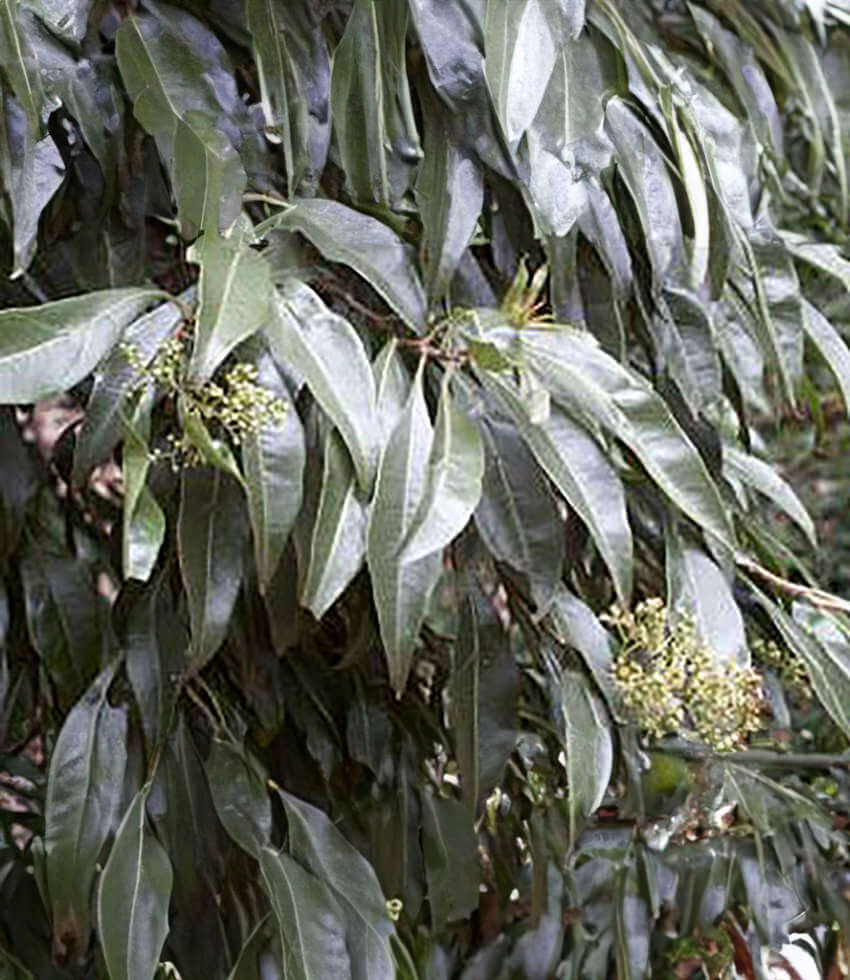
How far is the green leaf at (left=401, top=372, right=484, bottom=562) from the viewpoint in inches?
27.6

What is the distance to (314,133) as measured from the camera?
0.95 m

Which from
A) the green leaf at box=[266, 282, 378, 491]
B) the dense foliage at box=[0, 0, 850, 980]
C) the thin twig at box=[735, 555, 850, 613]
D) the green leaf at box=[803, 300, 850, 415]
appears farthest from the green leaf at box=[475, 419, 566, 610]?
the green leaf at box=[803, 300, 850, 415]

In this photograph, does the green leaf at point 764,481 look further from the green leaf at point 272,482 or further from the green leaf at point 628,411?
the green leaf at point 272,482

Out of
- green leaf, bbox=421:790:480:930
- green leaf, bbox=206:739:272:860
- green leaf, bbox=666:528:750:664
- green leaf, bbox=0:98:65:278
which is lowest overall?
green leaf, bbox=421:790:480:930

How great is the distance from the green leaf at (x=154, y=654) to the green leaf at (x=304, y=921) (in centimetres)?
11

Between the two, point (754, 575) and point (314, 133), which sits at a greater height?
point (314, 133)

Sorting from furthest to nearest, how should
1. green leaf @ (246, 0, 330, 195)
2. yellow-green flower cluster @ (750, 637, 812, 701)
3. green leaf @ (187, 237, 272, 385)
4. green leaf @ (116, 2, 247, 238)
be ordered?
yellow-green flower cluster @ (750, 637, 812, 701) → green leaf @ (246, 0, 330, 195) → green leaf @ (116, 2, 247, 238) → green leaf @ (187, 237, 272, 385)

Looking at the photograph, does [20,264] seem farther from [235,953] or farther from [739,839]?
[739,839]

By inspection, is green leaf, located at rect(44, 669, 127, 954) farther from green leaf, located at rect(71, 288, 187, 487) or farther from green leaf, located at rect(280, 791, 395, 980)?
green leaf, located at rect(71, 288, 187, 487)

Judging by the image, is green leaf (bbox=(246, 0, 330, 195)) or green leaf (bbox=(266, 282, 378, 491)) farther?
green leaf (bbox=(246, 0, 330, 195))

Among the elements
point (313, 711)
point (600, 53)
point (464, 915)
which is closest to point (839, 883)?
point (464, 915)

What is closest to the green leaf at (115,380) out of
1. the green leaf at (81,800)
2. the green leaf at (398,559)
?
the green leaf at (398,559)

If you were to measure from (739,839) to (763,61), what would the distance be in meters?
0.67

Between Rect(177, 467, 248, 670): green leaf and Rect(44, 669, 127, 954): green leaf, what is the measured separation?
6.1 inches
